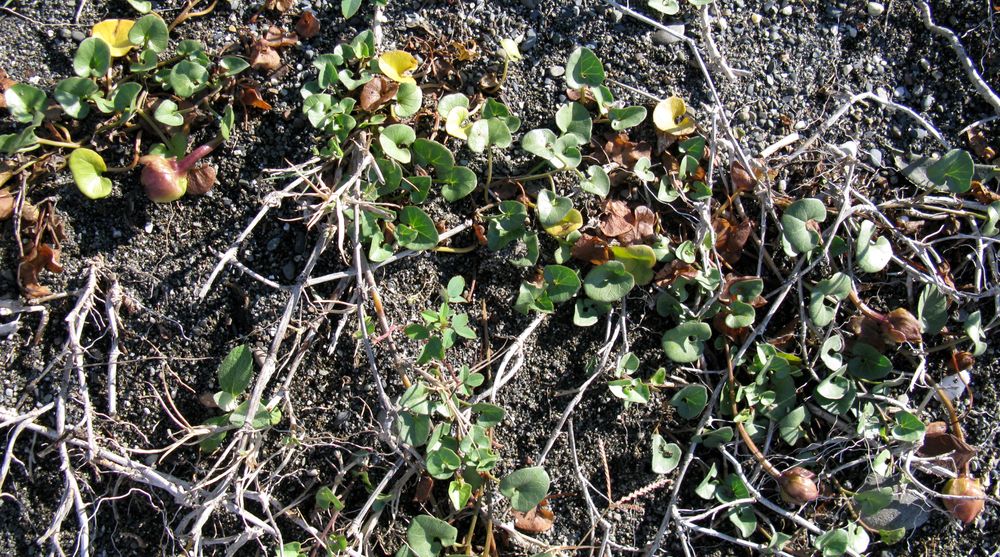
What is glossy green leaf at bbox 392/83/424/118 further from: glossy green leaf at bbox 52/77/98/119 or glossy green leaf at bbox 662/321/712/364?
glossy green leaf at bbox 662/321/712/364

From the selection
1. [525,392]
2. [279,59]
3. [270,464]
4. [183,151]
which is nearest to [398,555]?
[270,464]

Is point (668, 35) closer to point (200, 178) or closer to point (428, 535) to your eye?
point (200, 178)

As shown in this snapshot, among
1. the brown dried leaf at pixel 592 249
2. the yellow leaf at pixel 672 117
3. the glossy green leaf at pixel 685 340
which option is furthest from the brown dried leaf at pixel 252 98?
the glossy green leaf at pixel 685 340

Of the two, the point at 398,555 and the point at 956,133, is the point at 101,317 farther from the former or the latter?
the point at 956,133

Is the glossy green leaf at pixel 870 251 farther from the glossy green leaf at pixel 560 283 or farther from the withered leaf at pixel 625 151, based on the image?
the glossy green leaf at pixel 560 283

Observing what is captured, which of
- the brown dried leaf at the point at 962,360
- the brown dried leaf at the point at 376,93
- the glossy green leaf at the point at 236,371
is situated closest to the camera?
the glossy green leaf at the point at 236,371

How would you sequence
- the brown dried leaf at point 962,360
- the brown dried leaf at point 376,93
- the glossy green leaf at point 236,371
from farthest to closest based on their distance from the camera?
the brown dried leaf at point 962,360, the brown dried leaf at point 376,93, the glossy green leaf at point 236,371
